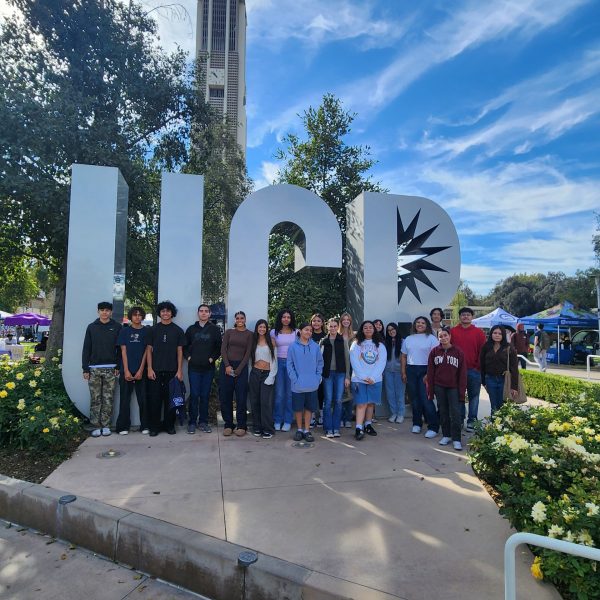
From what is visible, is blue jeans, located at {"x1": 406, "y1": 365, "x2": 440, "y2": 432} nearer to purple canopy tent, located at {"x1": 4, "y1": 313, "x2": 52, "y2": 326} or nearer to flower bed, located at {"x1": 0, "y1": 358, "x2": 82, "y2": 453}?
flower bed, located at {"x1": 0, "y1": 358, "x2": 82, "y2": 453}

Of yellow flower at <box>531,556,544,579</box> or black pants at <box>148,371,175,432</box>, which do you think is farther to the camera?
black pants at <box>148,371,175,432</box>

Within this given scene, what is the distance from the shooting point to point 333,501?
3.55 metres

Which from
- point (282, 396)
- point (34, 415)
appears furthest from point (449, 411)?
point (34, 415)

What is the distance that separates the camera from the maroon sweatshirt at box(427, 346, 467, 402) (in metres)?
5.12

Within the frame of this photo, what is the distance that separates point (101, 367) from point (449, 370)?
181 inches

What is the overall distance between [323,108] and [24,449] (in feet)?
28.0

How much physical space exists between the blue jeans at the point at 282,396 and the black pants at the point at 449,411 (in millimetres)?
2063

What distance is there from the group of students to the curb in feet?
6.85

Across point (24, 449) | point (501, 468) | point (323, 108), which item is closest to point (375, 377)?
point (501, 468)

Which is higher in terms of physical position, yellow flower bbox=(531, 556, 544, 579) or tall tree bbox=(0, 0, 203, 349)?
tall tree bbox=(0, 0, 203, 349)

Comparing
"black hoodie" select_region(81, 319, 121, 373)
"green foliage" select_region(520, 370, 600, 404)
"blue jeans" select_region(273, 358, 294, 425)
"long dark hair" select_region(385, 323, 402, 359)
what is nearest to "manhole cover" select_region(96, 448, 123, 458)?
"black hoodie" select_region(81, 319, 121, 373)

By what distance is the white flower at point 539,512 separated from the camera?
244 cm

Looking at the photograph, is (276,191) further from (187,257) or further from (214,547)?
(214,547)

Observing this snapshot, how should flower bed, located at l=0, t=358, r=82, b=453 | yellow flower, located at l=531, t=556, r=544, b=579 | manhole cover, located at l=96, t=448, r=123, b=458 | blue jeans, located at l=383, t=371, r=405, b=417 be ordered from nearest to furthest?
yellow flower, located at l=531, t=556, r=544, b=579 < flower bed, located at l=0, t=358, r=82, b=453 < manhole cover, located at l=96, t=448, r=123, b=458 < blue jeans, located at l=383, t=371, r=405, b=417
